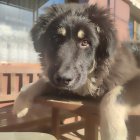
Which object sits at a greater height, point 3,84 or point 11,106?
point 3,84

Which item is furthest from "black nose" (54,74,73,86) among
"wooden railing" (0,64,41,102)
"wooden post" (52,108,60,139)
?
"wooden railing" (0,64,41,102)

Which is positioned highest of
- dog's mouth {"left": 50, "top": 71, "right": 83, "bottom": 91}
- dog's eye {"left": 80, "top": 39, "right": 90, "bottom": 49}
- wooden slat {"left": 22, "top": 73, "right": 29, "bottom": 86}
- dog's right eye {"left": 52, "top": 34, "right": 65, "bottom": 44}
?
dog's right eye {"left": 52, "top": 34, "right": 65, "bottom": 44}

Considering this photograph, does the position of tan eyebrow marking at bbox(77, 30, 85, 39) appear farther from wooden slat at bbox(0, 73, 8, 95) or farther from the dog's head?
wooden slat at bbox(0, 73, 8, 95)

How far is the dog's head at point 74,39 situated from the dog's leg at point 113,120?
0.24 m

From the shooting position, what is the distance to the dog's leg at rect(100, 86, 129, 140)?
1241mm

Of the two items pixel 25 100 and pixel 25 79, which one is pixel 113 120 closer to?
pixel 25 100

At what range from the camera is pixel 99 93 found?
1.58m

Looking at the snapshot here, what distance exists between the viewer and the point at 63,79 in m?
1.40

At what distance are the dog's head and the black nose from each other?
0.02m

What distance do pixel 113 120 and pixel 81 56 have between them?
1.41ft

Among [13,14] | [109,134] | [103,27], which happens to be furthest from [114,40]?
[13,14]

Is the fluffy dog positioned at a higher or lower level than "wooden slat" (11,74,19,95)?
higher

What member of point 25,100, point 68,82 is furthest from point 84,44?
point 25,100

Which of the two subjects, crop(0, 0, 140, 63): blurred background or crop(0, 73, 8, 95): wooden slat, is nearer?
crop(0, 73, 8, 95): wooden slat
